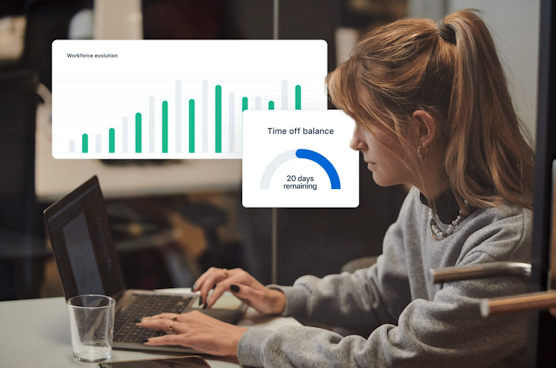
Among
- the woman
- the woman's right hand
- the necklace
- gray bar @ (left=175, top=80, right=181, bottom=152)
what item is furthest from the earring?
gray bar @ (left=175, top=80, right=181, bottom=152)

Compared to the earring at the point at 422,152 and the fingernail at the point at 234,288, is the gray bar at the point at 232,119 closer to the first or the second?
the fingernail at the point at 234,288

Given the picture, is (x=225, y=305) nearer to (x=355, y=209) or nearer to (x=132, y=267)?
(x=132, y=267)

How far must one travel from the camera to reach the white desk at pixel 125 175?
134 centimetres

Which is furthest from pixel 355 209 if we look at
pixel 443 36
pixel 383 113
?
pixel 443 36

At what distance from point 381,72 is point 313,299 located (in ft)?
1.73

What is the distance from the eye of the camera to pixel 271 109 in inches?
52.9

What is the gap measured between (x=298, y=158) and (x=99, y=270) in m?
0.53

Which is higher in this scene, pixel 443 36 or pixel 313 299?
pixel 443 36

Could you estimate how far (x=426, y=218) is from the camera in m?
1.17

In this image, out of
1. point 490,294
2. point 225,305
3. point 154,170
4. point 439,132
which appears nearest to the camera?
point 490,294

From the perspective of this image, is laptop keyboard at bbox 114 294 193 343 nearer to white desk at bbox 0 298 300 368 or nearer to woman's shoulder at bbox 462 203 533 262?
white desk at bbox 0 298 300 368

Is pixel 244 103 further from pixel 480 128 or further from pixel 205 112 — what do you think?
pixel 480 128

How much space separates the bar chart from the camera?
1320mm

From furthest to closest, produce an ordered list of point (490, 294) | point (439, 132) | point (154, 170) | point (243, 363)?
point (154, 170) < point (439, 132) < point (243, 363) < point (490, 294)
